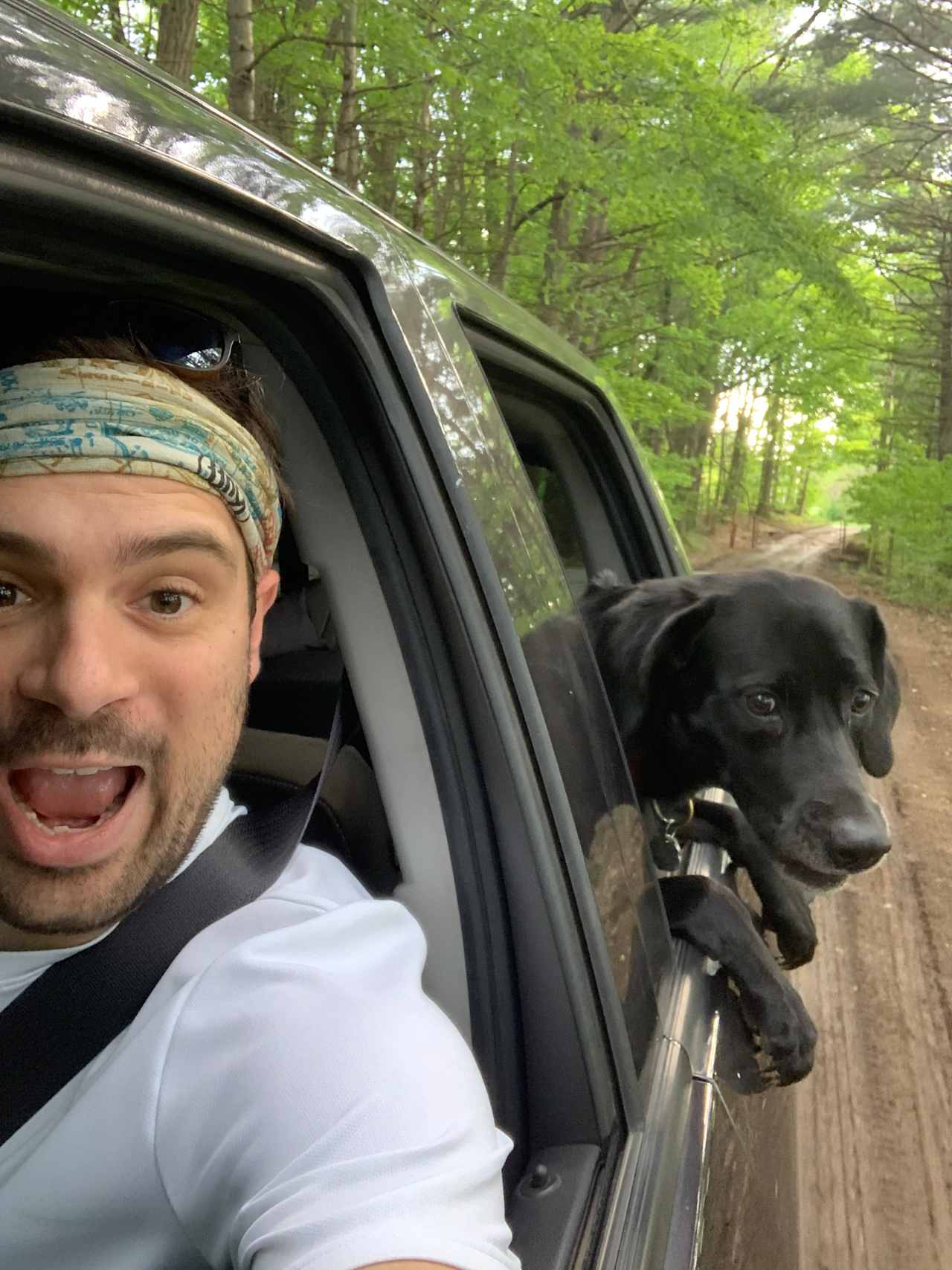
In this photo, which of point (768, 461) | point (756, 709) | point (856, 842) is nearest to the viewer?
point (856, 842)

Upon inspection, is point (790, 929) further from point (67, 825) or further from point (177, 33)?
point (177, 33)

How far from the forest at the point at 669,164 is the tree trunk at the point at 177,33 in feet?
0.05

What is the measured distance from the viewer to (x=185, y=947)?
1.19 meters

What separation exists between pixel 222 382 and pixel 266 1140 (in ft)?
2.96

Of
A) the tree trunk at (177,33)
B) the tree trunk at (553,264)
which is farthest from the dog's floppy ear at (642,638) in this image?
the tree trunk at (553,264)

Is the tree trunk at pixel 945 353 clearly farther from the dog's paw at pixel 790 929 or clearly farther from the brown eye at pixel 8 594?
the brown eye at pixel 8 594

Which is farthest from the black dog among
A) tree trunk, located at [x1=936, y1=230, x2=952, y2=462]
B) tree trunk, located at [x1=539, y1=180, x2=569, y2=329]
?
tree trunk, located at [x1=936, y1=230, x2=952, y2=462]

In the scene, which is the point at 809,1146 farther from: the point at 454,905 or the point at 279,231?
the point at 279,231

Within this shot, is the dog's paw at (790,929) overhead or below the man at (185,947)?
below

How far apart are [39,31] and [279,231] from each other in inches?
13.3

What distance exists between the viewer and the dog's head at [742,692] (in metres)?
2.65

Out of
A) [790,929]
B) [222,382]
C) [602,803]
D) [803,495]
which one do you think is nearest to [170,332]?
[222,382]

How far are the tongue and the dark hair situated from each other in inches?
13.1

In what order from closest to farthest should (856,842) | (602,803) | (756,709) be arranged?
(602,803)
(856,842)
(756,709)
